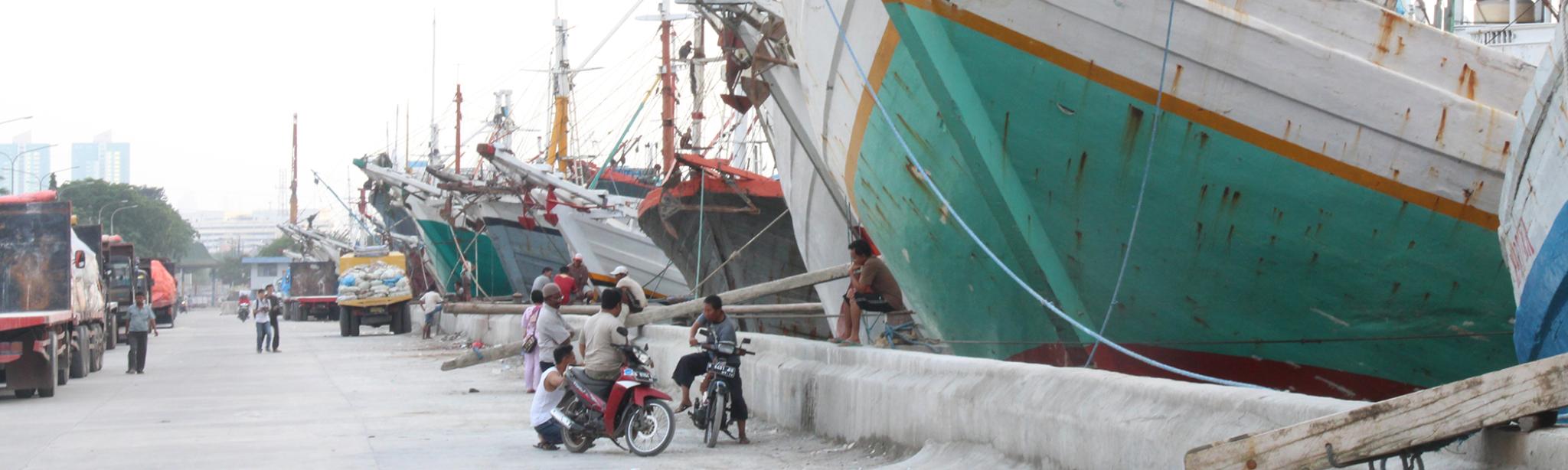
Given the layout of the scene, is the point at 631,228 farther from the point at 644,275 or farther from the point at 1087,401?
the point at 1087,401

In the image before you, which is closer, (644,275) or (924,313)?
(924,313)

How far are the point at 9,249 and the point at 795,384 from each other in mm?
11378

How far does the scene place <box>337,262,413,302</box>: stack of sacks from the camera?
143 feet


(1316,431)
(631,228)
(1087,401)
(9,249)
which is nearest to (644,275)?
(631,228)

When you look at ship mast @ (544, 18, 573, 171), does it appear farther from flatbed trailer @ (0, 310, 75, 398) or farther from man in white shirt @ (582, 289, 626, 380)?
man in white shirt @ (582, 289, 626, 380)

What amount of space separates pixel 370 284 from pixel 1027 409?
37908mm

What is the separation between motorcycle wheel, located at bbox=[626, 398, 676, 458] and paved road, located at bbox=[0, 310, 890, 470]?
5.2 inches

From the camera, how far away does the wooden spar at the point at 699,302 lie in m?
15.0

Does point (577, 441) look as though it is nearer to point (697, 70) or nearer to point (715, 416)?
point (715, 416)

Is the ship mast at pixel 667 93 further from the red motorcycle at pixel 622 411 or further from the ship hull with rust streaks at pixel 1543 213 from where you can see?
the ship hull with rust streaks at pixel 1543 213

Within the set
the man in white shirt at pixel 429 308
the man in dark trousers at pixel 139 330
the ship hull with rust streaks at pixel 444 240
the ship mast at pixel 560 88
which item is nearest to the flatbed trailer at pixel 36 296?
the man in dark trousers at pixel 139 330

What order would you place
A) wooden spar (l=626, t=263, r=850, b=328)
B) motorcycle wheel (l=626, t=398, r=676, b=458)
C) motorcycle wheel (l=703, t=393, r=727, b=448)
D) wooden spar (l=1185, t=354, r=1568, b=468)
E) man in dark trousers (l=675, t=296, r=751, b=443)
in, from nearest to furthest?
wooden spar (l=1185, t=354, r=1568, b=468) → motorcycle wheel (l=626, t=398, r=676, b=458) → motorcycle wheel (l=703, t=393, r=727, b=448) → man in dark trousers (l=675, t=296, r=751, b=443) → wooden spar (l=626, t=263, r=850, b=328)

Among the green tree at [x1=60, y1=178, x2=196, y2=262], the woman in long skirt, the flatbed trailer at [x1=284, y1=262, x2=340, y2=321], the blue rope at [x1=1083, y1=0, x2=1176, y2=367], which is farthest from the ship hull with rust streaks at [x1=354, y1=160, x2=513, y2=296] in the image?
the green tree at [x1=60, y1=178, x2=196, y2=262]

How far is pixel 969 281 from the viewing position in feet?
39.9
